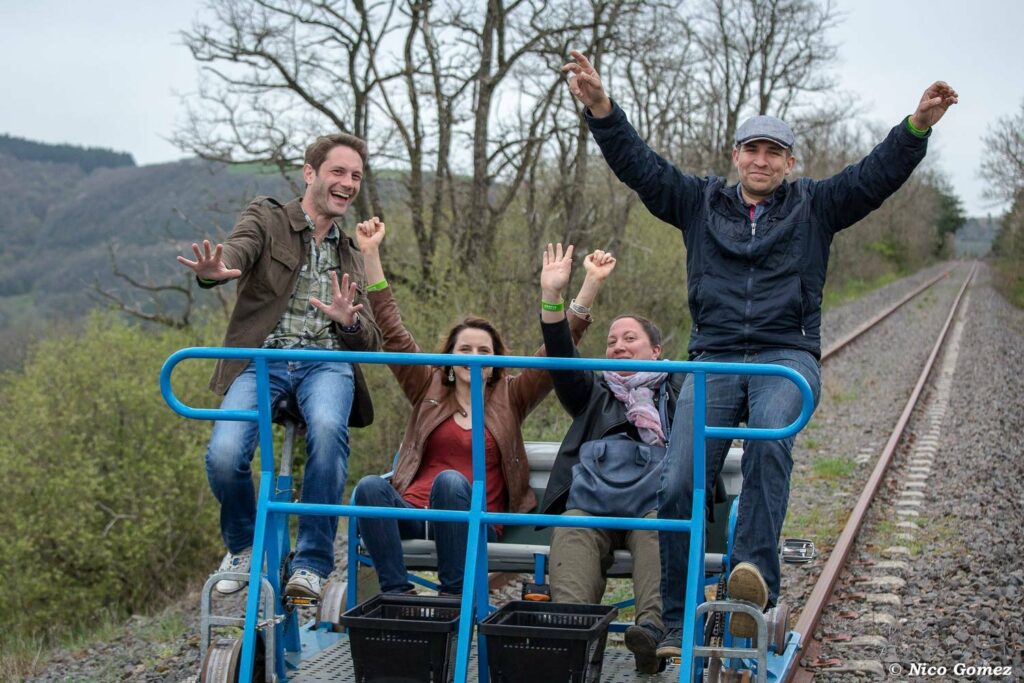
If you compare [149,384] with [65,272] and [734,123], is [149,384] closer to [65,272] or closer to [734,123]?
[734,123]

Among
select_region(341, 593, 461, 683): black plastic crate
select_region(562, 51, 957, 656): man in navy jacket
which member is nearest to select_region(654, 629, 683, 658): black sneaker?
select_region(562, 51, 957, 656): man in navy jacket

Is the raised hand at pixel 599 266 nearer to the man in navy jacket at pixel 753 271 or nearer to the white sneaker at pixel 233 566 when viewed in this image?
the man in navy jacket at pixel 753 271

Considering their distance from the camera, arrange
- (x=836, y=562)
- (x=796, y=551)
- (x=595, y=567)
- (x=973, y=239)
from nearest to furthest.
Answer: (x=796, y=551) → (x=595, y=567) → (x=836, y=562) → (x=973, y=239)

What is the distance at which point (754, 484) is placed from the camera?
4008 millimetres

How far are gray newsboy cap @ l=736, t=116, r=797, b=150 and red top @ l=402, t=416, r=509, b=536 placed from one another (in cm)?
167

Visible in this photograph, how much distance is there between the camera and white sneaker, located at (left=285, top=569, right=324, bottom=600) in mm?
4133

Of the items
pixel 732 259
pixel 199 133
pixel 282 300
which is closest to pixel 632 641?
pixel 732 259

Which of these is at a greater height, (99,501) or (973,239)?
(973,239)

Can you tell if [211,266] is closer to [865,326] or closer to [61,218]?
[865,326]

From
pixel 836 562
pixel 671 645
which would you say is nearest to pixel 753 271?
pixel 671 645

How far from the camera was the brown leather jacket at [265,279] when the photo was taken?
15.1 feet

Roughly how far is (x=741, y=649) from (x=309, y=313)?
→ 90.7 inches

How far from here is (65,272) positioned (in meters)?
61.1

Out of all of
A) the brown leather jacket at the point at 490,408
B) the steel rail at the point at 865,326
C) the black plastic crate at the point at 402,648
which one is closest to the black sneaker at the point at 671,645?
the black plastic crate at the point at 402,648
